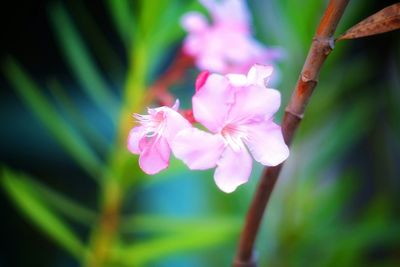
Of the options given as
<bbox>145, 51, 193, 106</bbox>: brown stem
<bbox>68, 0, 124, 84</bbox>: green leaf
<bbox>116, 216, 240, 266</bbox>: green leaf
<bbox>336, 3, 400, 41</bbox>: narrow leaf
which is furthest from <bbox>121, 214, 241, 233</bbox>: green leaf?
<bbox>336, 3, 400, 41</bbox>: narrow leaf

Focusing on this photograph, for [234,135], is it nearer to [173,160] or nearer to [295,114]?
[295,114]

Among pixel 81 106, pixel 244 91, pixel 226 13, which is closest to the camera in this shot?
pixel 244 91

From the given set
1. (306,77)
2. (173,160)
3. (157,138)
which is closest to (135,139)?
(157,138)

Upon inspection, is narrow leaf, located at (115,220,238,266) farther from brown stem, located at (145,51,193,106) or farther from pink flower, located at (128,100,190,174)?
pink flower, located at (128,100,190,174)

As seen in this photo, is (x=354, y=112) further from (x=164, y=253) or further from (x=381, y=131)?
(x=164, y=253)

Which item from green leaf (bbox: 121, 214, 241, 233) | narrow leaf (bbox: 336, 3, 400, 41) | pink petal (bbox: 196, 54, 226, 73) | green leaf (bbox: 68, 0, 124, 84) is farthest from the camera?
green leaf (bbox: 68, 0, 124, 84)

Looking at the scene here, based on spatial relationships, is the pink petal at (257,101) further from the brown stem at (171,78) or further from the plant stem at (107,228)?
the plant stem at (107,228)

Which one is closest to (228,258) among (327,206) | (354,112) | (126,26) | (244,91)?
(327,206)
